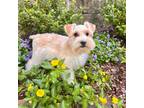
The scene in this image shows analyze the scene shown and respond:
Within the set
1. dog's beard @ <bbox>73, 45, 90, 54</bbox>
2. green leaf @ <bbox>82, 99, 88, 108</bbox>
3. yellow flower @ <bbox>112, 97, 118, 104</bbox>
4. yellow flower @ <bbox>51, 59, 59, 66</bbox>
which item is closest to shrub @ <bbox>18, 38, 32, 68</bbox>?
yellow flower @ <bbox>51, 59, 59, 66</bbox>

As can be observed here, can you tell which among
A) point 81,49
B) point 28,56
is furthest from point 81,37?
point 28,56

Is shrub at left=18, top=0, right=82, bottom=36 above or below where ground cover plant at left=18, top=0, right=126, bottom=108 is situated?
above

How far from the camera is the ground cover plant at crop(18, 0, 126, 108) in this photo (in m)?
2.79

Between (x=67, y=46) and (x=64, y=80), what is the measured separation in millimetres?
172

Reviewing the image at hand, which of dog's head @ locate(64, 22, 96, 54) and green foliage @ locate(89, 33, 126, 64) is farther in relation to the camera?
green foliage @ locate(89, 33, 126, 64)

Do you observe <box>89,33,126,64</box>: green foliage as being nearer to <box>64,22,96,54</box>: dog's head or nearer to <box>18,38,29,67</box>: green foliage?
<box>64,22,96,54</box>: dog's head

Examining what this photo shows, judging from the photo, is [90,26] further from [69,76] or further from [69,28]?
[69,76]

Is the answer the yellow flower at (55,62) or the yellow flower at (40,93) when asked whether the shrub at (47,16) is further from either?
the yellow flower at (40,93)

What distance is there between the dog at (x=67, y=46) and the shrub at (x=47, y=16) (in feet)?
0.10

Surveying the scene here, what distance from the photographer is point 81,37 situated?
2.75 m

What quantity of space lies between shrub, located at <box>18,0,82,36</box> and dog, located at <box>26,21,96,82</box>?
0.10ft
